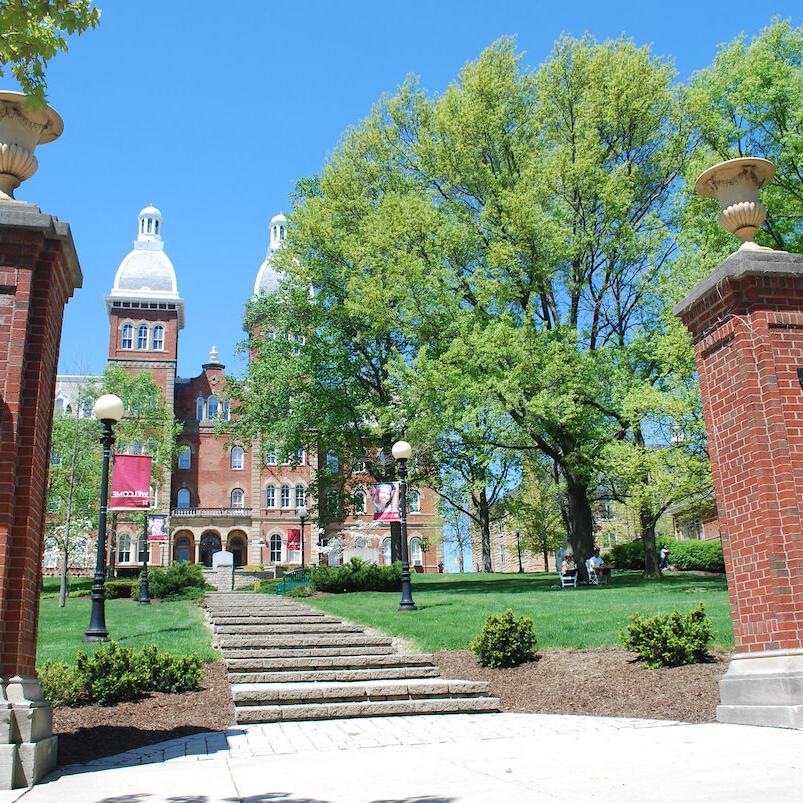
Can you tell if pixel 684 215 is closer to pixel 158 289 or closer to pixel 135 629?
pixel 135 629

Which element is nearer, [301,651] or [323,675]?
[323,675]

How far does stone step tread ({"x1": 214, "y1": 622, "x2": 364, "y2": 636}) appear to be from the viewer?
577 inches

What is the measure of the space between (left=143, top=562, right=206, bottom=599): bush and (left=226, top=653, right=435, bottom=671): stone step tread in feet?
38.2

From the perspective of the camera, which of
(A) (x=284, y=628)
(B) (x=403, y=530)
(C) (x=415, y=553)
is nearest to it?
(A) (x=284, y=628)

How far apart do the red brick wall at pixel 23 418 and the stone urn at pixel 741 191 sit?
6539 mm

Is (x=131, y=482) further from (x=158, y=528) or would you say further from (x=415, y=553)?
(x=415, y=553)

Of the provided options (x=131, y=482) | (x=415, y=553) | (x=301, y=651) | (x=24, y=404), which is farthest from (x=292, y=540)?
(x=24, y=404)

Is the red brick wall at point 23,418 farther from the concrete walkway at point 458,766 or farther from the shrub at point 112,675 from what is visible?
the shrub at point 112,675

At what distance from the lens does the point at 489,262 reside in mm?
22938

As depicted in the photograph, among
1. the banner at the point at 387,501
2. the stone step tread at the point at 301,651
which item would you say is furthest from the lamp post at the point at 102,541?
the banner at the point at 387,501

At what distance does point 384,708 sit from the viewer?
9508mm

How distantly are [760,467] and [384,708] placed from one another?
5163 millimetres

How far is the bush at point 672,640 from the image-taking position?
937cm

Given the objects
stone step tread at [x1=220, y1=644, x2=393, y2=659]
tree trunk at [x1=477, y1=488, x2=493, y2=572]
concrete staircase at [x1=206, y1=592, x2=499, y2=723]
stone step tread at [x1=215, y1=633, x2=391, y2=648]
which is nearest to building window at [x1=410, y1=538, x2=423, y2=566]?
tree trunk at [x1=477, y1=488, x2=493, y2=572]
